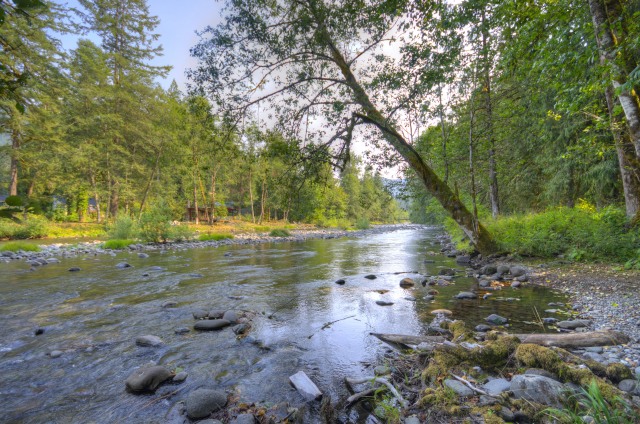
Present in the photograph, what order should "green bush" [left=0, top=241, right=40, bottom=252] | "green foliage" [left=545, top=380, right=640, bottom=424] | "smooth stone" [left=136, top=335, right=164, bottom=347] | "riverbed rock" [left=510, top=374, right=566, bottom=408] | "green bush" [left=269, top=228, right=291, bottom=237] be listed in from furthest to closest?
"green bush" [left=269, top=228, right=291, bottom=237]
"green bush" [left=0, top=241, right=40, bottom=252]
"smooth stone" [left=136, top=335, right=164, bottom=347]
"riverbed rock" [left=510, top=374, right=566, bottom=408]
"green foliage" [left=545, top=380, right=640, bottom=424]

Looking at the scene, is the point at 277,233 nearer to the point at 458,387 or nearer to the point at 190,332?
the point at 190,332

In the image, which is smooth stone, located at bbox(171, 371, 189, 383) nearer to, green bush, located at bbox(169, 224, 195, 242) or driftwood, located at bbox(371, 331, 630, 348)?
driftwood, located at bbox(371, 331, 630, 348)

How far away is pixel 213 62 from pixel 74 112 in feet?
85.4

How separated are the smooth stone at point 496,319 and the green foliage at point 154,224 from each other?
19297mm

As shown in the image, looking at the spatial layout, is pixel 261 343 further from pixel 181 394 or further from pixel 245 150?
pixel 245 150

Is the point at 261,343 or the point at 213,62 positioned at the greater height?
the point at 213,62

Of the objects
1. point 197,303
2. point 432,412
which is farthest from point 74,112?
point 432,412

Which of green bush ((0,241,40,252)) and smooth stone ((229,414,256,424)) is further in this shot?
green bush ((0,241,40,252))

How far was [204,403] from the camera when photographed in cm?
301

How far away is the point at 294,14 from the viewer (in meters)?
8.80

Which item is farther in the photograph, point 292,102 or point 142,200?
point 142,200

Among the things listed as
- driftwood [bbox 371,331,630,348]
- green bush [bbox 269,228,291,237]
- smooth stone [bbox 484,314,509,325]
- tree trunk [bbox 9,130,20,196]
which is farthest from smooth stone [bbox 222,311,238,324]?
tree trunk [bbox 9,130,20,196]

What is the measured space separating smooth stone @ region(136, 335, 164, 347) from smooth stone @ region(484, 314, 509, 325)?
5.66m

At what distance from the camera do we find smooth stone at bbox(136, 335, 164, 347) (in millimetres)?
4578
